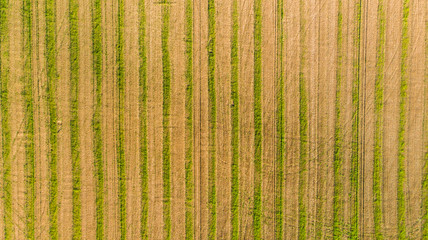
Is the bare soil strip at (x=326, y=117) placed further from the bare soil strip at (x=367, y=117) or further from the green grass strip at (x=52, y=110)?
the green grass strip at (x=52, y=110)

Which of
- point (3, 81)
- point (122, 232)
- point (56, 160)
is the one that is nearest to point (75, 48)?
point (3, 81)

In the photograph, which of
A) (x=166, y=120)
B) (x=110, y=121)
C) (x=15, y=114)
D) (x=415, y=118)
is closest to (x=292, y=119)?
(x=415, y=118)

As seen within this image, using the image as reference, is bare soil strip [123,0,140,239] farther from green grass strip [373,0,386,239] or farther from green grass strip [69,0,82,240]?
green grass strip [373,0,386,239]

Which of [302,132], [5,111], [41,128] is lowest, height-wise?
[302,132]

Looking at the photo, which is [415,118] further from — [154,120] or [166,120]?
[154,120]

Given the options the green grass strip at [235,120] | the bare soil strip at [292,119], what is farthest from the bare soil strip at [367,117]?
the green grass strip at [235,120]

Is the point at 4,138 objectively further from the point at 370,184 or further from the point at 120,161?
the point at 370,184

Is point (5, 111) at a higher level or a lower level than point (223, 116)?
higher

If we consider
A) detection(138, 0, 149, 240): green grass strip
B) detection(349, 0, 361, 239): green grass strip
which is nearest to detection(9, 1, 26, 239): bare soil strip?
detection(138, 0, 149, 240): green grass strip
